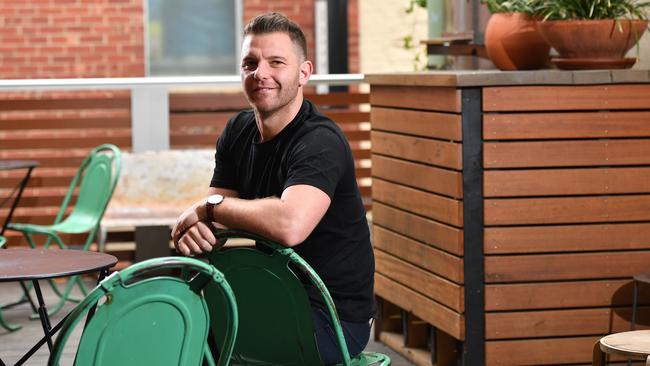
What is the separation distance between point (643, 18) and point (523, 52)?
483mm

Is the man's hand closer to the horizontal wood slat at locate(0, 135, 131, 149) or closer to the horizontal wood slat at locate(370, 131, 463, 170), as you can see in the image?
the horizontal wood slat at locate(370, 131, 463, 170)

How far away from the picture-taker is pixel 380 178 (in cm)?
556

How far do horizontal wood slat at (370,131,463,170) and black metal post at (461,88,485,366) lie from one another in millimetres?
53

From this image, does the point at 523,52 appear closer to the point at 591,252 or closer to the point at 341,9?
the point at 591,252

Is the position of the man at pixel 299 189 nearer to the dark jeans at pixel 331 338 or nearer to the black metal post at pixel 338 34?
the dark jeans at pixel 331 338

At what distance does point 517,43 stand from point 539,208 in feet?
2.40

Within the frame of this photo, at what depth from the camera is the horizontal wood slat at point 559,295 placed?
4.71 meters

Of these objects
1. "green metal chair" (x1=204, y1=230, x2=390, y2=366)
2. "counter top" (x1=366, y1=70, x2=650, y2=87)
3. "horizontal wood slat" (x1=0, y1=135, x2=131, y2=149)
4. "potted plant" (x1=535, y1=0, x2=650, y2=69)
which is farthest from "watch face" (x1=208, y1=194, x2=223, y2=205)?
"horizontal wood slat" (x1=0, y1=135, x2=131, y2=149)

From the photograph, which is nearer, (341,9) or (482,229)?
(482,229)

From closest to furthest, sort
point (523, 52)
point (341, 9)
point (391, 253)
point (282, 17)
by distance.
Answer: point (282, 17) < point (523, 52) < point (391, 253) < point (341, 9)

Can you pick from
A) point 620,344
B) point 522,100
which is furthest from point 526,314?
point 620,344

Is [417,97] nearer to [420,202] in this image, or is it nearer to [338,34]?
[420,202]

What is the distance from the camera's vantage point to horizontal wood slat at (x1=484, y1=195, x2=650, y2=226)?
4660 millimetres

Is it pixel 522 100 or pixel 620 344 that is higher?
pixel 522 100
